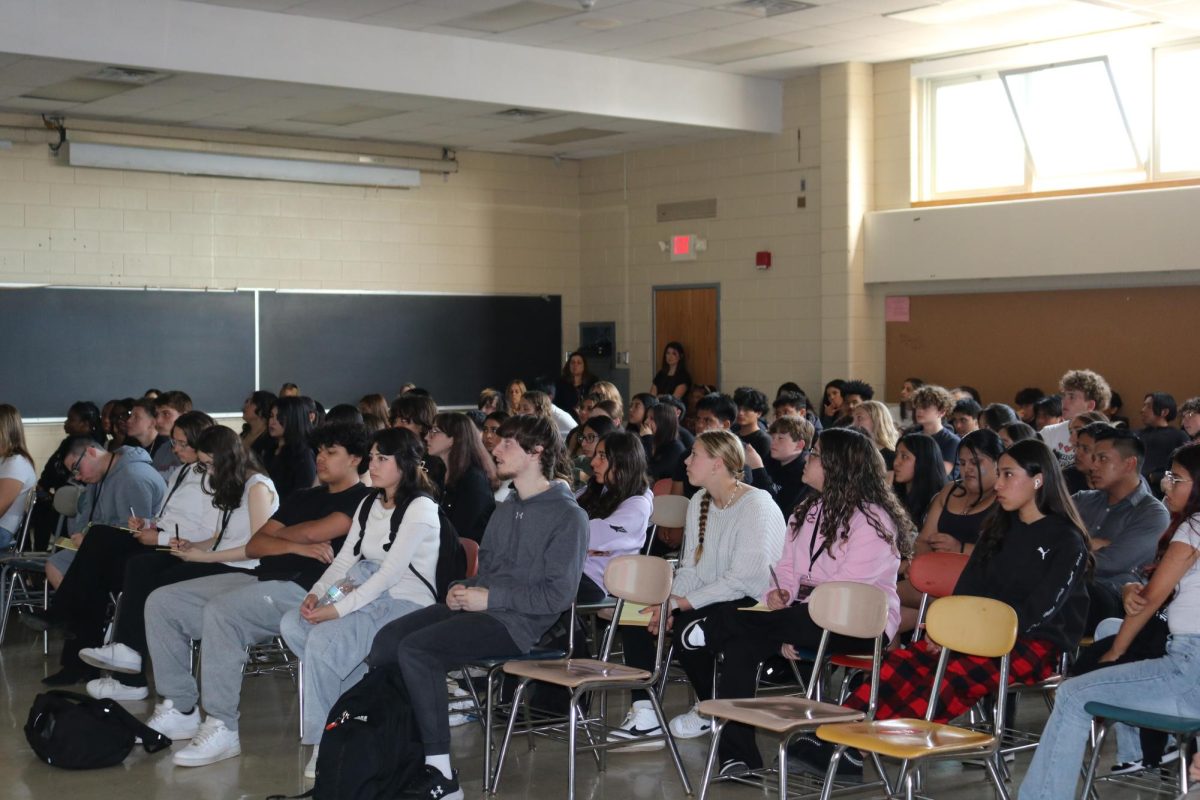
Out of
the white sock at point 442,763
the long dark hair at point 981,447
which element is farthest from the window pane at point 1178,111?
the white sock at point 442,763

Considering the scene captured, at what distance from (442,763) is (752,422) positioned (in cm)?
375

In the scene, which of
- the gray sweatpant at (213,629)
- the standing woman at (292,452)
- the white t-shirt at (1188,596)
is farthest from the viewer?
the standing woman at (292,452)

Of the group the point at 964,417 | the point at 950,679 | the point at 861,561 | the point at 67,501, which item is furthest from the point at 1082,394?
the point at 67,501

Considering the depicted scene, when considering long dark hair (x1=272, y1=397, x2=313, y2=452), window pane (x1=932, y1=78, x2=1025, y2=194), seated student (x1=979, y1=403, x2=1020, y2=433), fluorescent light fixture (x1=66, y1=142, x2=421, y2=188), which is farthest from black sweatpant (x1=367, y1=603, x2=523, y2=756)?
window pane (x1=932, y1=78, x2=1025, y2=194)

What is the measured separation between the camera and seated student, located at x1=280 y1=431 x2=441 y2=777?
15.2 ft

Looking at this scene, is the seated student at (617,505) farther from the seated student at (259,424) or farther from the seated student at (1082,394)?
the seated student at (1082,394)

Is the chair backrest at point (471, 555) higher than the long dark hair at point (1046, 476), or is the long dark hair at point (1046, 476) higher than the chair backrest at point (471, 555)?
the long dark hair at point (1046, 476)

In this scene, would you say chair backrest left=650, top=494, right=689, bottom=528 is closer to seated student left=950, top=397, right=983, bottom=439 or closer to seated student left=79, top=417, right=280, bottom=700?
seated student left=79, top=417, right=280, bottom=700

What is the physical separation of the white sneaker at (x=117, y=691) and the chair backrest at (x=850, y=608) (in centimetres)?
305

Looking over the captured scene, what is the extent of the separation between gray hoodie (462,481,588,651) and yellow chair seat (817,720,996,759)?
3.84 ft

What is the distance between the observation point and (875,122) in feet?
34.7

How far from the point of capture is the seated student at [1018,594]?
407cm

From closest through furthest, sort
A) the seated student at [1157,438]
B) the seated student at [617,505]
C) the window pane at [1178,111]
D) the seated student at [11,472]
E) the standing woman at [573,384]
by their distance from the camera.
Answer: the seated student at [617,505] < the seated student at [11,472] < the seated student at [1157,438] < the window pane at [1178,111] < the standing woman at [573,384]

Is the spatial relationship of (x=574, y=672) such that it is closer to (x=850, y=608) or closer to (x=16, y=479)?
(x=850, y=608)
